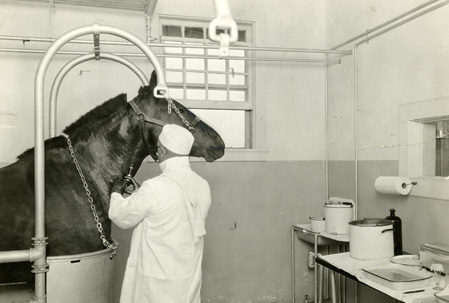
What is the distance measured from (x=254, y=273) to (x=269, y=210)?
2.38 ft

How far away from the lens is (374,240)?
2947 millimetres

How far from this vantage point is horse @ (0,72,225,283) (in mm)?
2242

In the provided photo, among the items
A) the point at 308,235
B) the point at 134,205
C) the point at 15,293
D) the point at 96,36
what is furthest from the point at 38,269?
the point at 308,235

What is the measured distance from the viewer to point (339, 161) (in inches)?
177

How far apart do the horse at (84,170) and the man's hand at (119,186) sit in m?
0.03

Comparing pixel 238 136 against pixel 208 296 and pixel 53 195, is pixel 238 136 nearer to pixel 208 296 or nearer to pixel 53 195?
pixel 208 296

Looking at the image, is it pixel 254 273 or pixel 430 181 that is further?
pixel 254 273

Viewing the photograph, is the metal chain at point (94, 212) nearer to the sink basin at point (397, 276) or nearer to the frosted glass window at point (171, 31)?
the sink basin at point (397, 276)

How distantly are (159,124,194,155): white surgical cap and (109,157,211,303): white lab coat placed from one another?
0.23ft

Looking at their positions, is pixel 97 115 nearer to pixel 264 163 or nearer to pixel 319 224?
pixel 264 163

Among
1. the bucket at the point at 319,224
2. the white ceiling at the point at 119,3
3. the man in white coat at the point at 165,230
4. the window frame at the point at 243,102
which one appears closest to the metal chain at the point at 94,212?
the man in white coat at the point at 165,230

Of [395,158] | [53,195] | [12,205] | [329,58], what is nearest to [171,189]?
[53,195]

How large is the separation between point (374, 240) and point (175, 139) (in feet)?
5.32

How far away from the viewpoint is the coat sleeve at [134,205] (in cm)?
235
